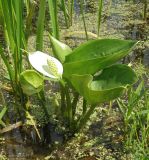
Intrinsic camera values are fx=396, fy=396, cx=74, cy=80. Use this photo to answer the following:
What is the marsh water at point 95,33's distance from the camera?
4.82 feet

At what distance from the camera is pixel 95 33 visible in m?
2.24

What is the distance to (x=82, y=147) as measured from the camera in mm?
1470

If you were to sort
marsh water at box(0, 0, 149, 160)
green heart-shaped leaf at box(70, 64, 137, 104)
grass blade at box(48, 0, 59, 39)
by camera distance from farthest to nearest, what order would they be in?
marsh water at box(0, 0, 149, 160) < grass blade at box(48, 0, 59, 39) < green heart-shaped leaf at box(70, 64, 137, 104)

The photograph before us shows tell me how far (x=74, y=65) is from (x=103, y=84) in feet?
0.44

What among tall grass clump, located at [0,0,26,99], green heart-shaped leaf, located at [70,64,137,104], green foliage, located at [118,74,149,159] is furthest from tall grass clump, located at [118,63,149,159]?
tall grass clump, located at [0,0,26,99]

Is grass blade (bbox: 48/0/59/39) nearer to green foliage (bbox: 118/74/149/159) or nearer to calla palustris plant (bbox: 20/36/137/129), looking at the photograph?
calla palustris plant (bbox: 20/36/137/129)

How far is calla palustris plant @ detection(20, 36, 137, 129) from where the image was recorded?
1268 millimetres

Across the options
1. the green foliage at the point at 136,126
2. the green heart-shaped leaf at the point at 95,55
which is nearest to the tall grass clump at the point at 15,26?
the green heart-shaped leaf at the point at 95,55

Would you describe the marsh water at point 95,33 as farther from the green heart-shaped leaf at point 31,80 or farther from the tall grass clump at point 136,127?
the green heart-shaped leaf at point 31,80

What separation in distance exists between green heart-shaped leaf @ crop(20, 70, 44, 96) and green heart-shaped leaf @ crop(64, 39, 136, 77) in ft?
0.30

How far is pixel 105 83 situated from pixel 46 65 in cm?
21

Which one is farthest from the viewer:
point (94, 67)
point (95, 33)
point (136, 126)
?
point (95, 33)

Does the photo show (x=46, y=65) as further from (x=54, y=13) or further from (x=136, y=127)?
(x=136, y=127)

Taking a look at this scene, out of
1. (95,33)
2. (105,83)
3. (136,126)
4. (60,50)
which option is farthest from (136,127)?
(95,33)
